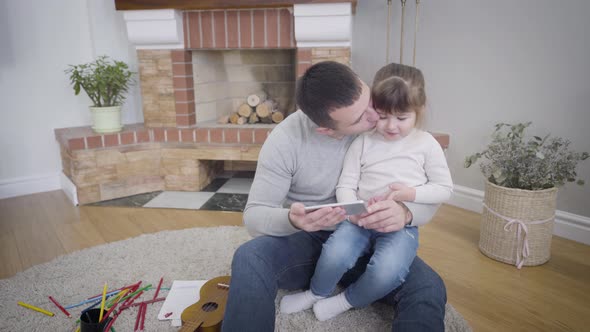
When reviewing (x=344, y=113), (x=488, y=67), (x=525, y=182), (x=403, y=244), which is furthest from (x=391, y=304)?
(x=488, y=67)

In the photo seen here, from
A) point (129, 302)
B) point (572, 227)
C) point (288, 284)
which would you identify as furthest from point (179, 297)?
point (572, 227)

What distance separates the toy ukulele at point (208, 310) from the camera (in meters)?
1.13

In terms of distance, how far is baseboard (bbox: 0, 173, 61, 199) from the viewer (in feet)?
8.38

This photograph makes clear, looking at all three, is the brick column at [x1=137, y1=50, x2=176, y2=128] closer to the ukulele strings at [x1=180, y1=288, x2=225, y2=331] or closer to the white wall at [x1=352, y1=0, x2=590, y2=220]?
the white wall at [x1=352, y1=0, x2=590, y2=220]

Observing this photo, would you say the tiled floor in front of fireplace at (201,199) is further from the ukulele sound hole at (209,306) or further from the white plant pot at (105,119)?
the ukulele sound hole at (209,306)

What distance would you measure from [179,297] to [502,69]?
180 centimetres

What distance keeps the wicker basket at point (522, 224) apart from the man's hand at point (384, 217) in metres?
0.71

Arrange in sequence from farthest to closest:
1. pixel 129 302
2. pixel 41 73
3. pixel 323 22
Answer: pixel 41 73 → pixel 323 22 → pixel 129 302

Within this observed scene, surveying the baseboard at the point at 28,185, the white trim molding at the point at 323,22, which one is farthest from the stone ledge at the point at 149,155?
the white trim molding at the point at 323,22

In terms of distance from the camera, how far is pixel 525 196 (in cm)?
165

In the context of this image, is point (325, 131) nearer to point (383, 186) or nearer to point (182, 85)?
point (383, 186)

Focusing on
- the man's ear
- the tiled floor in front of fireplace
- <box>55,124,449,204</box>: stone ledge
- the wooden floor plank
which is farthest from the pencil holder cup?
<box>55,124,449,204</box>: stone ledge

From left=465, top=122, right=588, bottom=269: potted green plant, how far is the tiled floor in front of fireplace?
1259 mm

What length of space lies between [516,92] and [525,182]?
59cm
